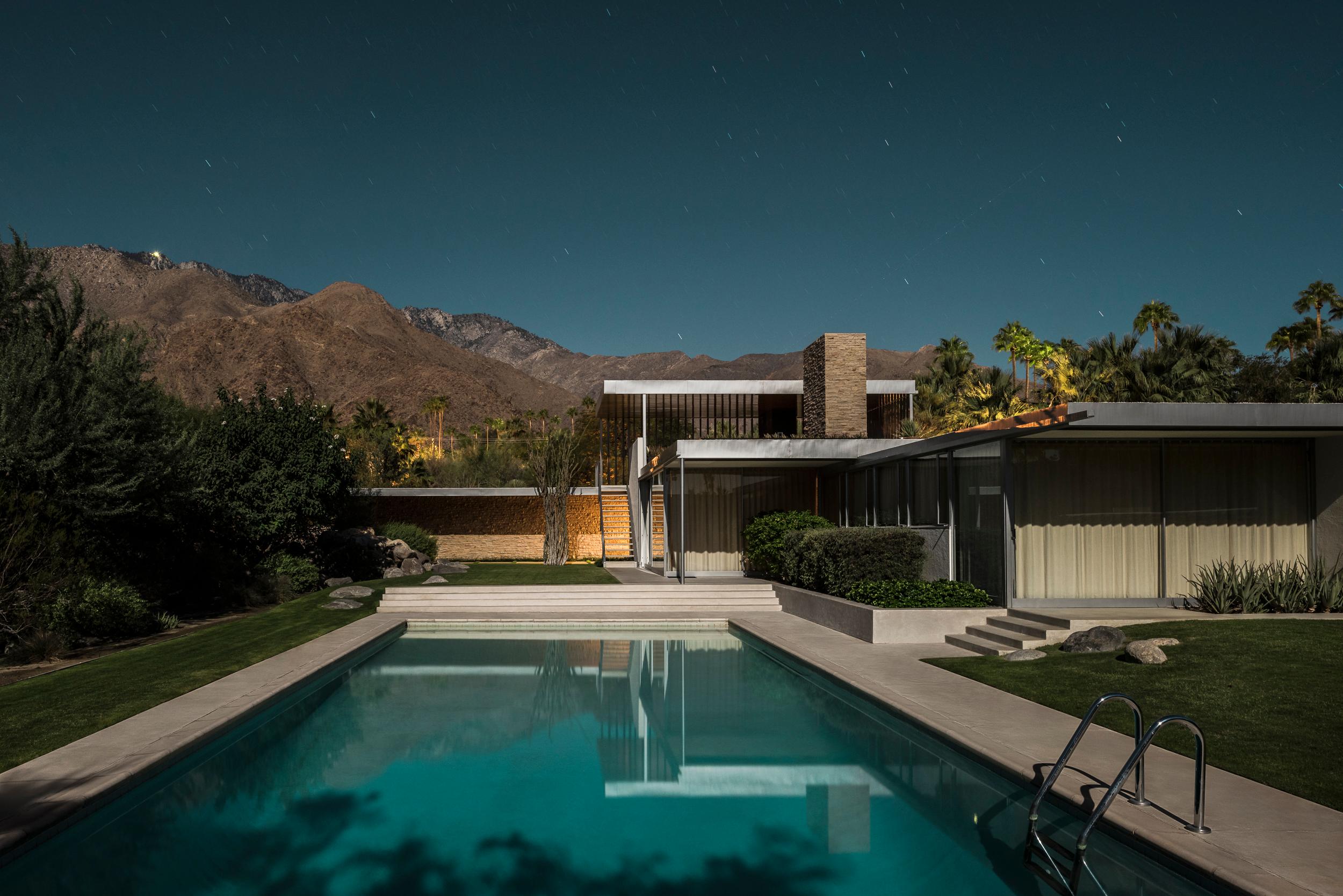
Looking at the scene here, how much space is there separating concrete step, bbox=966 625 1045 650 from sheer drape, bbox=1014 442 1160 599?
33.3 inches

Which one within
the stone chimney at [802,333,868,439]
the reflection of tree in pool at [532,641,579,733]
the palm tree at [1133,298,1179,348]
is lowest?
the reflection of tree in pool at [532,641,579,733]

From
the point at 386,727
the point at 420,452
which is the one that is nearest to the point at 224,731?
the point at 386,727

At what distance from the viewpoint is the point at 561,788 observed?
6.48 m

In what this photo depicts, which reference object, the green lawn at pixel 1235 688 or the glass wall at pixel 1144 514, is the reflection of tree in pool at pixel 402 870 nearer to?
the green lawn at pixel 1235 688

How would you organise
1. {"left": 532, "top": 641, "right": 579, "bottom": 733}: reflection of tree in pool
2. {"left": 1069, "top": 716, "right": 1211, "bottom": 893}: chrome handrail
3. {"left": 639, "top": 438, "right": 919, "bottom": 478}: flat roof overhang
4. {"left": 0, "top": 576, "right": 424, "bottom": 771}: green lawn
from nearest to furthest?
{"left": 1069, "top": 716, "right": 1211, "bottom": 893}: chrome handrail, {"left": 0, "top": 576, "right": 424, "bottom": 771}: green lawn, {"left": 532, "top": 641, "right": 579, "bottom": 733}: reflection of tree in pool, {"left": 639, "top": 438, "right": 919, "bottom": 478}: flat roof overhang

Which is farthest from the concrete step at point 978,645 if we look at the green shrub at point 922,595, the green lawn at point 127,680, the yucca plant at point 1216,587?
the green lawn at point 127,680

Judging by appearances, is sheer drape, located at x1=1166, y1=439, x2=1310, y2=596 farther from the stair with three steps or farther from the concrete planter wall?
the concrete planter wall

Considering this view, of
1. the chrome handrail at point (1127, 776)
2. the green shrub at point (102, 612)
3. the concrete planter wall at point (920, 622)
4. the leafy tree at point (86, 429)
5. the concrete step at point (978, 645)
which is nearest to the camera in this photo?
the chrome handrail at point (1127, 776)

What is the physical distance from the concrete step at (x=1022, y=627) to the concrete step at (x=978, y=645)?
30 centimetres

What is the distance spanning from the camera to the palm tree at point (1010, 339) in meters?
46.0

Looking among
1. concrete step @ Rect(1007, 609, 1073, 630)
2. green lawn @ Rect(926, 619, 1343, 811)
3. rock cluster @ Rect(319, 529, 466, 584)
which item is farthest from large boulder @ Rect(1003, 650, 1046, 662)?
rock cluster @ Rect(319, 529, 466, 584)

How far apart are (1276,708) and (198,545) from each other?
712 inches

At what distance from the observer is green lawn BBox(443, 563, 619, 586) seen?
1897cm

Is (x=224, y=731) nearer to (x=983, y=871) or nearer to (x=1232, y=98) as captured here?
(x=983, y=871)
